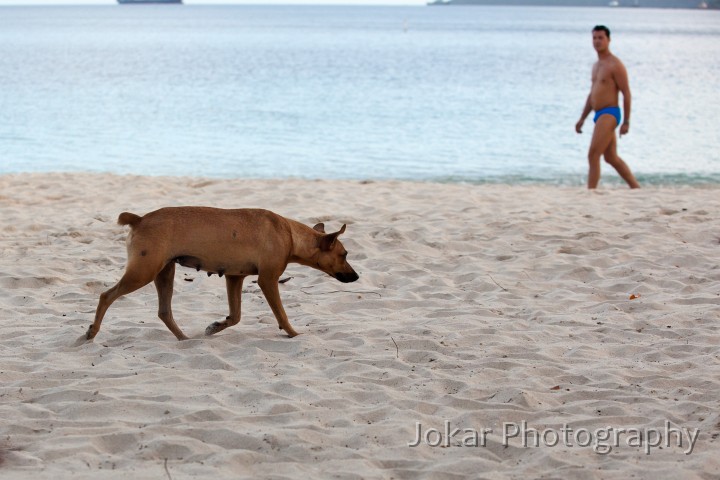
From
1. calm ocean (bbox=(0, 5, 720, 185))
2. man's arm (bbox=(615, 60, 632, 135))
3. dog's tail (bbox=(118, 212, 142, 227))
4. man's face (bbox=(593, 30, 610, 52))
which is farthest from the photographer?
calm ocean (bbox=(0, 5, 720, 185))

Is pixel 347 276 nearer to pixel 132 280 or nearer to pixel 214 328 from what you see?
pixel 214 328

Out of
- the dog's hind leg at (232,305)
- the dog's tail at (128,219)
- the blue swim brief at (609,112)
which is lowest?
the dog's hind leg at (232,305)

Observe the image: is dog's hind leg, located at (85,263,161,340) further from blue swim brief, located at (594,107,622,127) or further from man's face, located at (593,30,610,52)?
blue swim brief, located at (594,107,622,127)

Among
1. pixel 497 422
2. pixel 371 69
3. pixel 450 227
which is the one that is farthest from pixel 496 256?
pixel 371 69

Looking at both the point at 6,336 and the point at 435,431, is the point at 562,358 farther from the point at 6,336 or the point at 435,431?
the point at 6,336

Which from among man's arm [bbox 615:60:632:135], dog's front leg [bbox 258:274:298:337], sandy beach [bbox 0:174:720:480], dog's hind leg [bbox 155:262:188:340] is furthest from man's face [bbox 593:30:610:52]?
dog's hind leg [bbox 155:262:188:340]

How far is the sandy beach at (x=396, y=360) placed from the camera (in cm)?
402

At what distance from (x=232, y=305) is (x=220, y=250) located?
56cm

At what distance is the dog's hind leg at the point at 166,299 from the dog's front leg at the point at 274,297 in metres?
0.60

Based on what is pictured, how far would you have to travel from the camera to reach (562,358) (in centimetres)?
548

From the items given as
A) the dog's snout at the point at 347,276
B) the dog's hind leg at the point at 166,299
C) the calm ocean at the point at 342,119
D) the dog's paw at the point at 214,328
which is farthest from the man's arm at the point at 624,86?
the dog's hind leg at the point at 166,299

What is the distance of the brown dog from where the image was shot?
5.30 meters

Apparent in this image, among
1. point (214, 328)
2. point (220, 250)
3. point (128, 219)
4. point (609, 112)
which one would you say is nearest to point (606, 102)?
point (609, 112)

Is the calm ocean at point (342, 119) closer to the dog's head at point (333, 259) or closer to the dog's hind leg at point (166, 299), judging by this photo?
the dog's head at point (333, 259)
